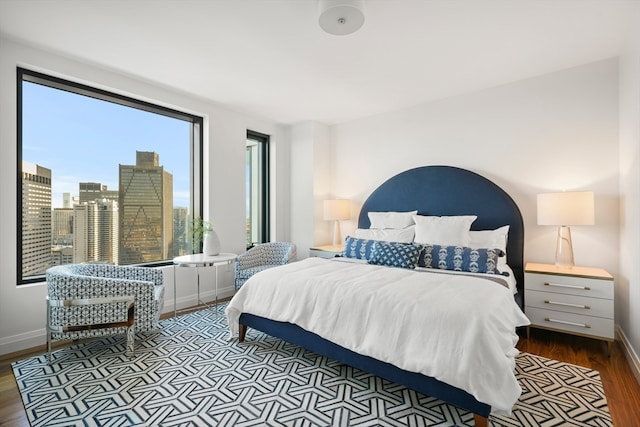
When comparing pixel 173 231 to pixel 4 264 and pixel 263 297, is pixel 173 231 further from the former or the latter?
pixel 263 297

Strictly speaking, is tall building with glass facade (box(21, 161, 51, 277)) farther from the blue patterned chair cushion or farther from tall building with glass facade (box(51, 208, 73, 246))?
the blue patterned chair cushion

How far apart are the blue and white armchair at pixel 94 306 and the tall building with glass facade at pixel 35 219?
1.79 feet

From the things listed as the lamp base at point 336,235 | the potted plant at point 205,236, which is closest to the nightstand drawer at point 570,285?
the lamp base at point 336,235

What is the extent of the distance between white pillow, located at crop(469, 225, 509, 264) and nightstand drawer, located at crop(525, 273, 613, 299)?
0.37 meters

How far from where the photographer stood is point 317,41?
264 cm

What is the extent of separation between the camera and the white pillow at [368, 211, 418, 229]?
3.94m

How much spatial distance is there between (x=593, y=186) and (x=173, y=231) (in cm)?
482

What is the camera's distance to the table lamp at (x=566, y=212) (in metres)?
2.77

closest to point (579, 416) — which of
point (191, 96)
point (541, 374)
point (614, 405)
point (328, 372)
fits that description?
point (614, 405)

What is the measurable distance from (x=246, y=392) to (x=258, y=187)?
11.7ft

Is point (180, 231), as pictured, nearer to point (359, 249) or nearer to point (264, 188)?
point (264, 188)

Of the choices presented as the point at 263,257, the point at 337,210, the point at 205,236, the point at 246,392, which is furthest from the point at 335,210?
the point at 246,392

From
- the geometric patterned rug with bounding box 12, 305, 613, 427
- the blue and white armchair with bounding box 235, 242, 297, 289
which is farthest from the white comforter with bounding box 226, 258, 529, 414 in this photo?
the blue and white armchair with bounding box 235, 242, 297, 289

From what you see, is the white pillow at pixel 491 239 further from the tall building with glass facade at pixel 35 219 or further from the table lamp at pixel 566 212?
the tall building with glass facade at pixel 35 219
